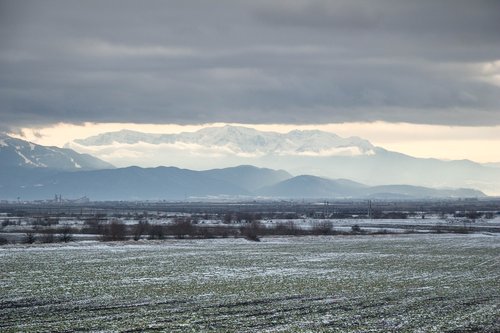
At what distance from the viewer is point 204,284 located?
134ft

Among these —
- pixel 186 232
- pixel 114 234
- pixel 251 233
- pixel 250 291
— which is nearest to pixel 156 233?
pixel 186 232

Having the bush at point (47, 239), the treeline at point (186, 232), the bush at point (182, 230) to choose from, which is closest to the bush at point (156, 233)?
the treeline at point (186, 232)

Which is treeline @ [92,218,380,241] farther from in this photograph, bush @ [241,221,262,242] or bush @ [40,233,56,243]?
bush @ [40,233,56,243]

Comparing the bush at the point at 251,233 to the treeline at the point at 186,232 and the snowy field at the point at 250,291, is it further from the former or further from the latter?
the snowy field at the point at 250,291

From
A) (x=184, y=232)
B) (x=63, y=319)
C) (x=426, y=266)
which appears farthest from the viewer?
(x=184, y=232)

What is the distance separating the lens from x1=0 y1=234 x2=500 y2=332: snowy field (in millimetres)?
27844

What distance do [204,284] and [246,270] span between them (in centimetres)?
932

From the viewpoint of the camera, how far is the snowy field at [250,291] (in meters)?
27.8

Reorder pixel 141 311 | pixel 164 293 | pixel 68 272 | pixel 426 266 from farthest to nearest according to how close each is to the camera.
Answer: pixel 426 266, pixel 68 272, pixel 164 293, pixel 141 311

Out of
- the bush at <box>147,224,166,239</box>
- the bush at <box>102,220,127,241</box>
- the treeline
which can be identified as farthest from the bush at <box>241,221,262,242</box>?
the bush at <box>102,220,127,241</box>

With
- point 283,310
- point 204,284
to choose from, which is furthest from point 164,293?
point 283,310

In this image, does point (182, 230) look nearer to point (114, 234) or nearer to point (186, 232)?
point (186, 232)

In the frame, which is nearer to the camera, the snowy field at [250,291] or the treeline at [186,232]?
the snowy field at [250,291]

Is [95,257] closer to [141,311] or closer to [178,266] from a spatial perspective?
[178,266]
